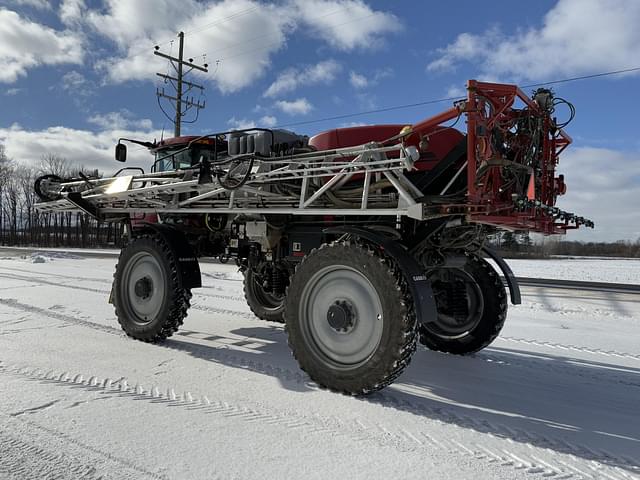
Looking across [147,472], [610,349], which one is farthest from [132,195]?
[610,349]

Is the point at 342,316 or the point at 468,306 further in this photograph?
the point at 468,306

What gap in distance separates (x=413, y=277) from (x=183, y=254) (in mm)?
3094

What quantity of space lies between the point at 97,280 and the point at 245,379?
9.55 m

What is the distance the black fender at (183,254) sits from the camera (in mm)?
5531

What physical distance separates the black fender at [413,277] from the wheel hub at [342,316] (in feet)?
1.90

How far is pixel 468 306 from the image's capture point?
5.22m

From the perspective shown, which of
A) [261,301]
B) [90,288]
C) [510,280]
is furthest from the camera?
[90,288]

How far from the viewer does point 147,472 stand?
2.46 meters

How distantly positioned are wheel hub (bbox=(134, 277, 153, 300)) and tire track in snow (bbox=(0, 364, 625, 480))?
1732 millimetres

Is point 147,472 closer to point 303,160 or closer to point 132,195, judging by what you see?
point 303,160

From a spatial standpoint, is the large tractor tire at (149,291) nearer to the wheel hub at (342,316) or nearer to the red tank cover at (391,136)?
the wheel hub at (342,316)

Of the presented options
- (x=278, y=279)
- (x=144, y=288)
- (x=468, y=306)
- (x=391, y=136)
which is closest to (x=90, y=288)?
(x=144, y=288)

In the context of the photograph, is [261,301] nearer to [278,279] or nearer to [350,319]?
A: [278,279]

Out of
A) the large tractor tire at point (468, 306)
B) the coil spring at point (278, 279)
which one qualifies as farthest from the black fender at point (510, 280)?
the coil spring at point (278, 279)
